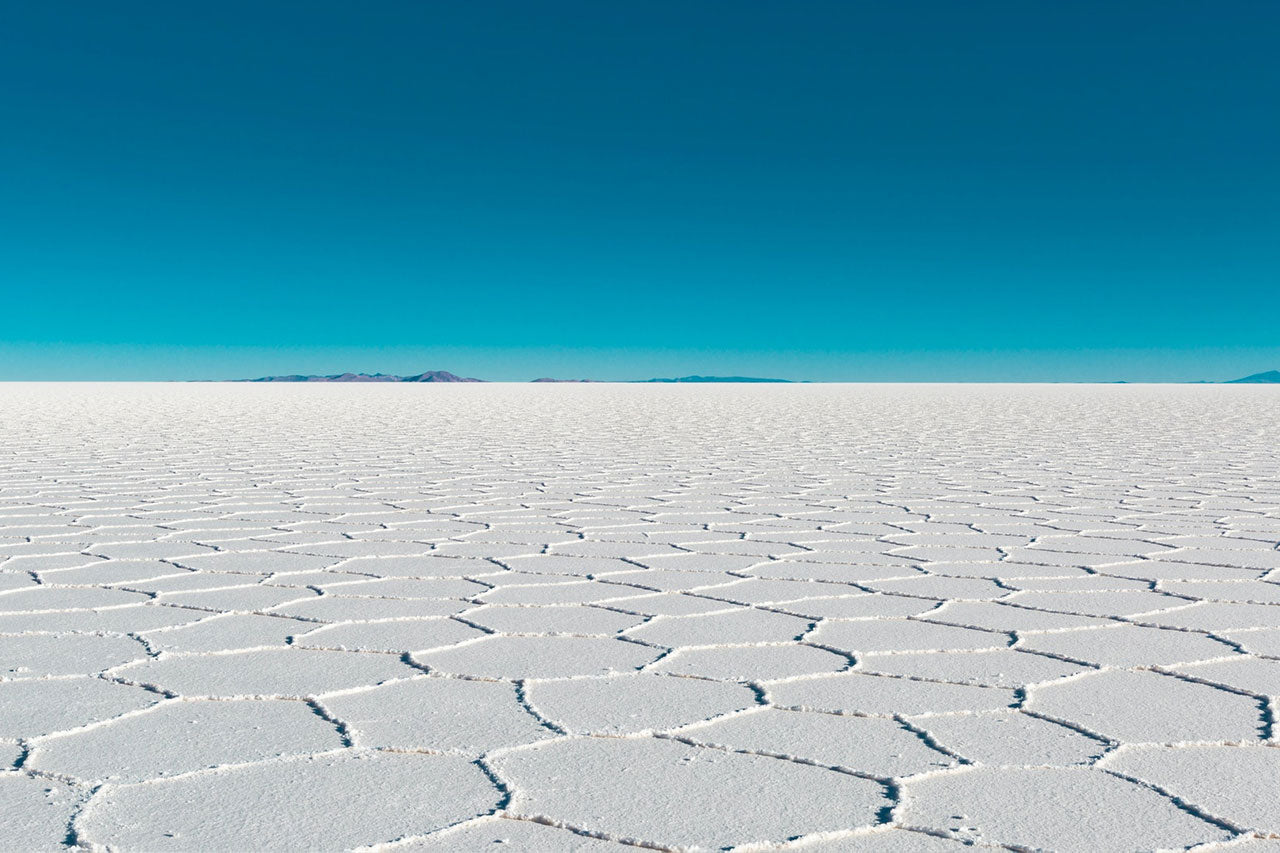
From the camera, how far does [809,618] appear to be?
2.21 meters

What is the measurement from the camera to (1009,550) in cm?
303

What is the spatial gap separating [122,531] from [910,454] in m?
4.50

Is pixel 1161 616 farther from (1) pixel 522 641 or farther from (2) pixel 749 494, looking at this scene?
(2) pixel 749 494

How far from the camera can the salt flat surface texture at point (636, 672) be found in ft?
4.06

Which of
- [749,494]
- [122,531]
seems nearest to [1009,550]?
[749,494]

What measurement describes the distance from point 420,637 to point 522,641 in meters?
0.19

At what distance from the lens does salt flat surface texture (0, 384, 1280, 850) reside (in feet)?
4.06

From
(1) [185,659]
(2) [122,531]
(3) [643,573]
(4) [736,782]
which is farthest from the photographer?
(2) [122,531]

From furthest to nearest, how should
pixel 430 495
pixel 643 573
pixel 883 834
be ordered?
pixel 430 495
pixel 643 573
pixel 883 834

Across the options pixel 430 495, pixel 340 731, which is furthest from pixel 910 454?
pixel 340 731

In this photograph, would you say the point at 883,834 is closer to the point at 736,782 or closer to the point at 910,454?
the point at 736,782

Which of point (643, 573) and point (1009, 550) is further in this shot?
point (1009, 550)

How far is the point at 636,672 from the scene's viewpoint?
1.81m

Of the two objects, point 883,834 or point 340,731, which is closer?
point 883,834
